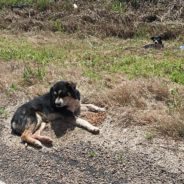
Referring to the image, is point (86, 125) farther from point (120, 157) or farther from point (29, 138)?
point (120, 157)

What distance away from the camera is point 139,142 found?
650 cm

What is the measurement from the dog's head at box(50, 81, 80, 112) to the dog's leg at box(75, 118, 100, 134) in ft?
0.85

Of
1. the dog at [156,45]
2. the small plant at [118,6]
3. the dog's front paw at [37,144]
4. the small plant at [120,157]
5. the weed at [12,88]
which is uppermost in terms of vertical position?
the small plant at [120,157]

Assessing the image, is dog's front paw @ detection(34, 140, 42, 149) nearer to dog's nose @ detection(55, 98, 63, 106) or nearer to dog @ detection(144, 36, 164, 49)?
dog's nose @ detection(55, 98, 63, 106)

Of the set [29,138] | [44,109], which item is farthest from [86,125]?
[29,138]

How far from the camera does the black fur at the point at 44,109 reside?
23.4 ft

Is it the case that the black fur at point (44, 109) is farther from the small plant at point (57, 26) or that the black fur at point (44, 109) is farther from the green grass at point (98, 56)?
the small plant at point (57, 26)

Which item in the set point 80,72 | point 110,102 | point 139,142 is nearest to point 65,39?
point 80,72

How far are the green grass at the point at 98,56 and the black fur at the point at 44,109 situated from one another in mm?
1566

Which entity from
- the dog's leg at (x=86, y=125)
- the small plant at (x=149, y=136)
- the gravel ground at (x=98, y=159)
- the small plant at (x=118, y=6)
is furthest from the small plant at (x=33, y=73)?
the small plant at (x=118, y=6)

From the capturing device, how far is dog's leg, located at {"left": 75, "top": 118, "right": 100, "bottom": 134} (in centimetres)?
695

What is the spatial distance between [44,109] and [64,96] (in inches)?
14.6

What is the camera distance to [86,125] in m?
7.10

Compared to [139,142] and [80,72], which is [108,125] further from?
[80,72]
